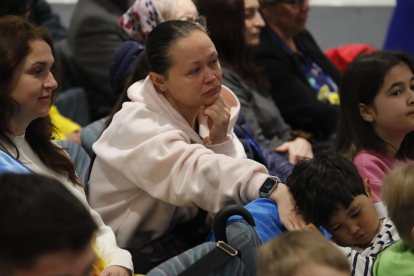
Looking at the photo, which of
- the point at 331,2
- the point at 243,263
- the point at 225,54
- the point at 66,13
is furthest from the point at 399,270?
the point at 331,2

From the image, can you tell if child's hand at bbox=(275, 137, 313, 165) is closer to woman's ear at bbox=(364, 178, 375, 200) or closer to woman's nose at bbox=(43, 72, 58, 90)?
woman's ear at bbox=(364, 178, 375, 200)

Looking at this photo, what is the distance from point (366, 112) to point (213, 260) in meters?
1.04

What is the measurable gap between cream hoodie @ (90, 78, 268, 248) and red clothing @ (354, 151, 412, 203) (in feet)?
1.35

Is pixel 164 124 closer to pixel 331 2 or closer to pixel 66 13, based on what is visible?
pixel 66 13

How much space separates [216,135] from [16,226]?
3.42 ft

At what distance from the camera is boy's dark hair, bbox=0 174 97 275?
739 millimetres

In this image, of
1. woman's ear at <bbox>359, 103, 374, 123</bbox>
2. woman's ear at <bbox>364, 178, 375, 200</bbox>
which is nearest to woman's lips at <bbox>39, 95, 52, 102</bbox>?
woman's ear at <bbox>364, 178, 375, 200</bbox>

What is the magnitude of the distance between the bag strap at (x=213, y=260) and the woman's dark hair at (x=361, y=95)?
849mm

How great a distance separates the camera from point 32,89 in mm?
1463

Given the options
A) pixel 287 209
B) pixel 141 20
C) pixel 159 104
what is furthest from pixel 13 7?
pixel 287 209

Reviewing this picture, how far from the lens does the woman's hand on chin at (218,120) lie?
1703 mm

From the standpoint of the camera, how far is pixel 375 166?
174 centimetres

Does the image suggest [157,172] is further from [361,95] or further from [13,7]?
[13,7]

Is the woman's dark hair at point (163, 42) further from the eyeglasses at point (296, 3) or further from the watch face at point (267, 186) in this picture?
the eyeglasses at point (296, 3)
